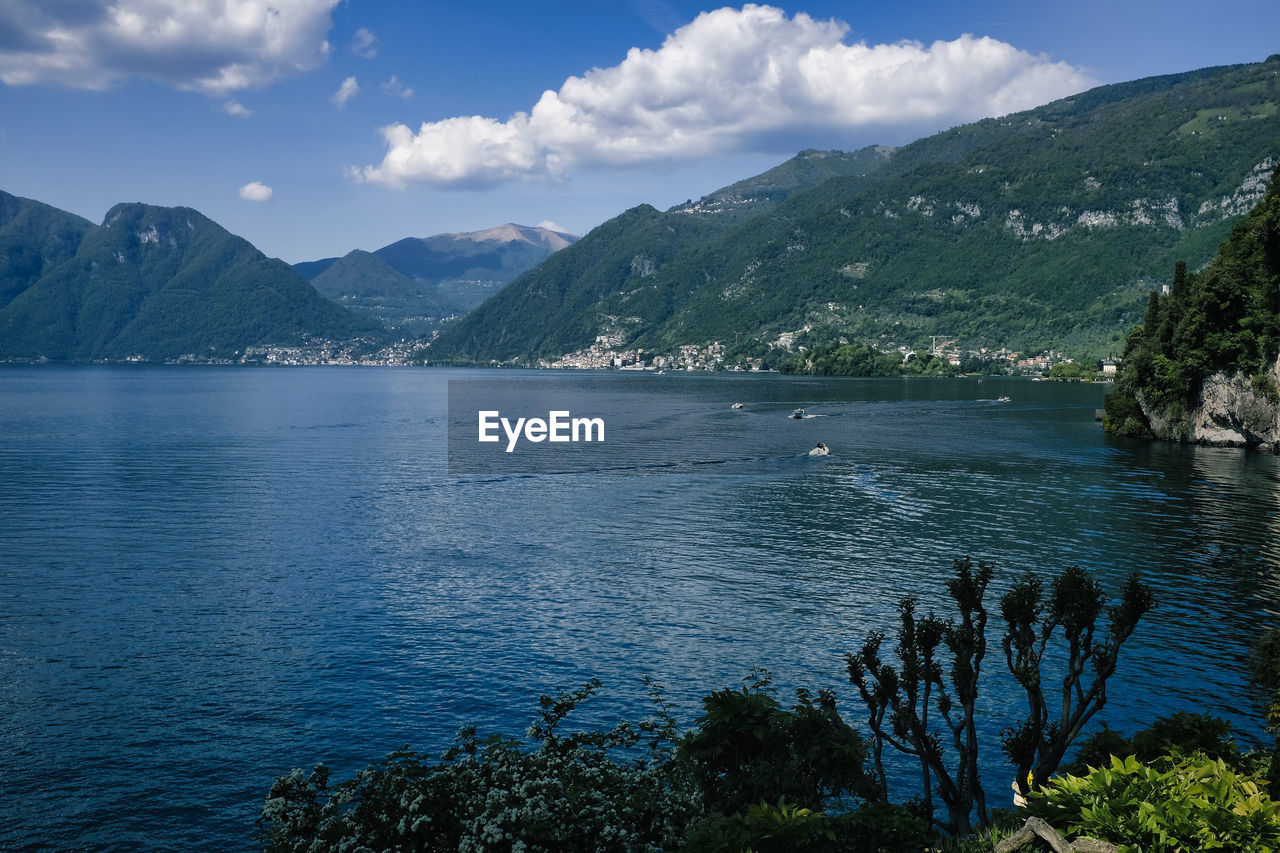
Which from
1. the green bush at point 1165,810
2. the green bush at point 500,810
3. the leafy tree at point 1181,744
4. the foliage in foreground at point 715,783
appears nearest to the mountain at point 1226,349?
the leafy tree at point 1181,744

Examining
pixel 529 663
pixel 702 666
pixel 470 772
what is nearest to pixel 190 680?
pixel 529 663

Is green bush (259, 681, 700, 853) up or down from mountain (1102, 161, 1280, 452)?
down

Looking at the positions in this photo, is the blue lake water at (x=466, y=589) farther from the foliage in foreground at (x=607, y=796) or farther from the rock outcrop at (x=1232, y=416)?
the rock outcrop at (x=1232, y=416)

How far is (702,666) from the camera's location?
34562 mm

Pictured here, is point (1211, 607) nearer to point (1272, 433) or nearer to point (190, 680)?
point (190, 680)

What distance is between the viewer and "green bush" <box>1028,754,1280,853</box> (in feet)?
38.0

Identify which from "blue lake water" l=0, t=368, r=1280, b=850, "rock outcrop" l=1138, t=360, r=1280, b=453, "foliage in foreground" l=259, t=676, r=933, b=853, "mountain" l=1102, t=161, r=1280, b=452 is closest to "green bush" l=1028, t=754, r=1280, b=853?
"foliage in foreground" l=259, t=676, r=933, b=853

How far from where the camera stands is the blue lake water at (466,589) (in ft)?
92.8

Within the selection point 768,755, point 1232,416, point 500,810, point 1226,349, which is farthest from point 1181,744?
point 1232,416

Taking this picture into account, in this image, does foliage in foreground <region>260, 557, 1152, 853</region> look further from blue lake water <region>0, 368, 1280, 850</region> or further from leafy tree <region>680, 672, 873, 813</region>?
blue lake water <region>0, 368, 1280, 850</region>

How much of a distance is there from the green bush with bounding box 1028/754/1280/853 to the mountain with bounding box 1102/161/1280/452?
100947 mm

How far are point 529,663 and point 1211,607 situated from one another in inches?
1344

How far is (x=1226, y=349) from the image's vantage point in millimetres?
97312

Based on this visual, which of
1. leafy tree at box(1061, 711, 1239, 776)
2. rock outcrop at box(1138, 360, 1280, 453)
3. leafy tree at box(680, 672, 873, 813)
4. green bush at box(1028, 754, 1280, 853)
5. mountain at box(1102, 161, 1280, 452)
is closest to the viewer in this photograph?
green bush at box(1028, 754, 1280, 853)
